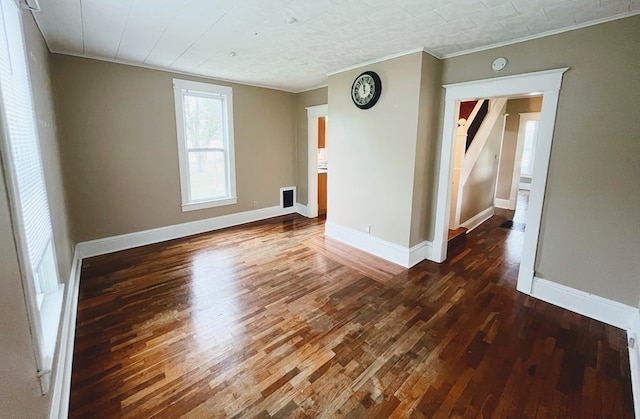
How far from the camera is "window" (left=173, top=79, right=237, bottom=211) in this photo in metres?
4.43

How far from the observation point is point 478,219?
5.34m

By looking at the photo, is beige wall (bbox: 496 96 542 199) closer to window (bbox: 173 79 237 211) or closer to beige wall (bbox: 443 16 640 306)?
beige wall (bbox: 443 16 640 306)

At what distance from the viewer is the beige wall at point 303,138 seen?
5.41 m

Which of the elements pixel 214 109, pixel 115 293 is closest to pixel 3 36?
pixel 115 293

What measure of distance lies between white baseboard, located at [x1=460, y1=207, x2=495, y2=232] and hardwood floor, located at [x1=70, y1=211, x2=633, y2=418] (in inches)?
55.0

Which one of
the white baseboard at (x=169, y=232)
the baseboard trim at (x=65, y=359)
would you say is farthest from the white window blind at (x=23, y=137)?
the white baseboard at (x=169, y=232)

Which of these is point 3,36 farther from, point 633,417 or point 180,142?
point 633,417

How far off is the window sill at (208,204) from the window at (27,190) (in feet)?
8.20

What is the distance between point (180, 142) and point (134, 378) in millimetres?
3421

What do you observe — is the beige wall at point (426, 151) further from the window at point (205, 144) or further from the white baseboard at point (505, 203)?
the white baseboard at point (505, 203)

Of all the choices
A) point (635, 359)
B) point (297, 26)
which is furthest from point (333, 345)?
point (297, 26)

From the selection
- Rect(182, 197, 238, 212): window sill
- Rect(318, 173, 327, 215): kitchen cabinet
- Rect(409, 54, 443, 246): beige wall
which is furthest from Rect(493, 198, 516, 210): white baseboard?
Rect(182, 197, 238, 212): window sill

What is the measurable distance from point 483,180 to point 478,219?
0.73m

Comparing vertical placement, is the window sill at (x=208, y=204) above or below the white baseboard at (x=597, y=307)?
above
